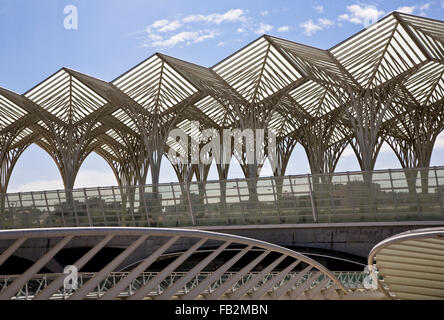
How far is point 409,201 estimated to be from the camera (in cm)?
2416

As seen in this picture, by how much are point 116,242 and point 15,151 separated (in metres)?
25.0

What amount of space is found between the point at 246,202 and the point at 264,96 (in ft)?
48.7

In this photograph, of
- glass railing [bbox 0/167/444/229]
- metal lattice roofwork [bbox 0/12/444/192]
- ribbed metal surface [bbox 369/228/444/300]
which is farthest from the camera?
metal lattice roofwork [bbox 0/12/444/192]

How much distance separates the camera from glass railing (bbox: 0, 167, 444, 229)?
24125mm

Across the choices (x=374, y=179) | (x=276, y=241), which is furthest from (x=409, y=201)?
(x=276, y=241)

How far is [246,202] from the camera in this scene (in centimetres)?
2692

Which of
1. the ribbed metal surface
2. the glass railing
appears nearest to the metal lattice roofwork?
the glass railing

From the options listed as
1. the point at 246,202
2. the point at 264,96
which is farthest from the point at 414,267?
the point at 264,96

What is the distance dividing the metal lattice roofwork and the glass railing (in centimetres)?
747

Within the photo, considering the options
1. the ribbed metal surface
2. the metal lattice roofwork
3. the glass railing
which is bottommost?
the ribbed metal surface

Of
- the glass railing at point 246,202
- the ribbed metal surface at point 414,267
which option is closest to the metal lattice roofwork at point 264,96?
the glass railing at point 246,202

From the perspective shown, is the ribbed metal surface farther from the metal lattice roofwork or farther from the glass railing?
the metal lattice roofwork
